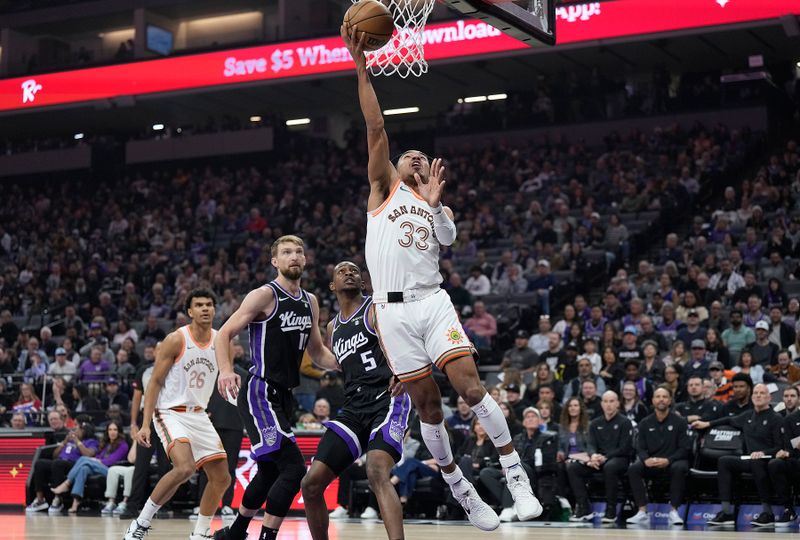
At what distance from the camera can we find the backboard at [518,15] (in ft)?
28.1

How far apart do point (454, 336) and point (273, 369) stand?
1853 millimetres

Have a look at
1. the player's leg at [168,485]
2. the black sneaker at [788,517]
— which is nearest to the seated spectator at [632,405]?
the black sneaker at [788,517]

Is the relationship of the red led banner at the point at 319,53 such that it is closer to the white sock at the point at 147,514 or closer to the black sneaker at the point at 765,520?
the black sneaker at the point at 765,520

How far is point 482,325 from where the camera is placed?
17688mm

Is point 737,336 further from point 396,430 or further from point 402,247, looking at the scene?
point 402,247

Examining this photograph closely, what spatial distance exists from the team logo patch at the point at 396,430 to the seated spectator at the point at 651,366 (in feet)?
24.7

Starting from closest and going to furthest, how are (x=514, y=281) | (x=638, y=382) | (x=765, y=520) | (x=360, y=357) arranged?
(x=360, y=357) → (x=765, y=520) → (x=638, y=382) → (x=514, y=281)

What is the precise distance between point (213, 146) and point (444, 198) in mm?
8788

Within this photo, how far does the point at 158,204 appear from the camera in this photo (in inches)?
1136

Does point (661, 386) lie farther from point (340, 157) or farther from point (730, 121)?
point (340, 157)

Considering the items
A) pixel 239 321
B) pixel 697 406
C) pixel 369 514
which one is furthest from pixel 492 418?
pixel 369 514

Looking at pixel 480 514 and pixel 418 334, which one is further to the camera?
pixel 480 514

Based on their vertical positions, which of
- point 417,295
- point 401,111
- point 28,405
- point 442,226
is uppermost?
point 401,111

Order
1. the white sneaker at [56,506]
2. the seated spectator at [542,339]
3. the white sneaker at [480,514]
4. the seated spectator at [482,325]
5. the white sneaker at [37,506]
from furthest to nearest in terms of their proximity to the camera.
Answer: the seated spectator at [482,325] → the seated spectator at [542,339] → the white sneaker at [37,506] → the white sneaker at [56,506] → the white sneaker at [480,514]
